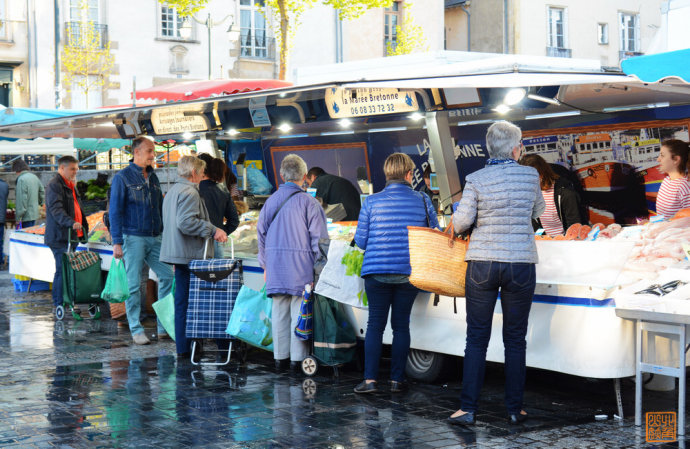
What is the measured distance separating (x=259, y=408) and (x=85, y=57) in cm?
2448

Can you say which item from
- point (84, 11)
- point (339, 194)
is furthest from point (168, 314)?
point (84, 11)

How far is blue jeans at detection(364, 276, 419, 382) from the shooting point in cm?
681

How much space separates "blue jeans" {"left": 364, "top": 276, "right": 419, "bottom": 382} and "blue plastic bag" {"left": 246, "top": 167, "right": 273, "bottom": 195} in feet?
23.8

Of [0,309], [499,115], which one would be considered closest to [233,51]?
[0,309]

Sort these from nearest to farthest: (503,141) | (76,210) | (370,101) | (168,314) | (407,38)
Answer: (503,141), (370,101), (168,314), (76,210), (407,38)

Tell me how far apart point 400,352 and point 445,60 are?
2.55 m

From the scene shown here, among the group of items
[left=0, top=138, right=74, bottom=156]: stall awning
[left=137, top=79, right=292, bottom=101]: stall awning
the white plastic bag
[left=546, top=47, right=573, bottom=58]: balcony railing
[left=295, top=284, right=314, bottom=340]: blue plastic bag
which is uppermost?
[left=546, top=47, right=573, bottom=58]: balcony railing

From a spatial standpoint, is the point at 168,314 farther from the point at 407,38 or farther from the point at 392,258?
the point at 407,38

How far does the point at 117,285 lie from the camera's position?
9391mm

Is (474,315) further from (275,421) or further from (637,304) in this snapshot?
(275,421)

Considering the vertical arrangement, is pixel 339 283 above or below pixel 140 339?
above

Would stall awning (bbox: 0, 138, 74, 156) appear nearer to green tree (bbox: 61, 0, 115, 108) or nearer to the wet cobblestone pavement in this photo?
green tree (bbox: 61, 0, 115, 108)

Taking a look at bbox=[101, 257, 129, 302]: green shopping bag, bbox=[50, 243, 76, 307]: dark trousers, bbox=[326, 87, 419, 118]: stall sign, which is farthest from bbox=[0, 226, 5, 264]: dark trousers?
bbox=[326, 87, 419, 118]: stall sign

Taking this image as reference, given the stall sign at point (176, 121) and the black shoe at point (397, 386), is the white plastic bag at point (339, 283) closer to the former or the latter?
the black shoe at point (397, 386)
